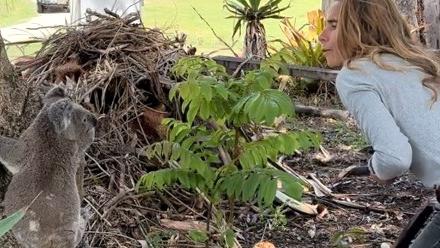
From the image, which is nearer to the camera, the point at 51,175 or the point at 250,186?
the point at 51,175

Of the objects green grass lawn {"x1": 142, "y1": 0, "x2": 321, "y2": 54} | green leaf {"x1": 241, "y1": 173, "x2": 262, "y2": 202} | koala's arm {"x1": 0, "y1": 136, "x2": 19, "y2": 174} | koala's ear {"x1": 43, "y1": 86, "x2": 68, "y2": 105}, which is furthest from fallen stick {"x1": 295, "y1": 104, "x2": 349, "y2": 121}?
koala's arm {"x1": 0, "y1": 136, "x2": 19, "y2": 174}

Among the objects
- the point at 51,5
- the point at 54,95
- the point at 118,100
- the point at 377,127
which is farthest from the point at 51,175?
the point at 51,5

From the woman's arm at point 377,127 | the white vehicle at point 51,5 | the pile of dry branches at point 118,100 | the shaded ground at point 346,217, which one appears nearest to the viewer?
the woman's arm at point 377,127

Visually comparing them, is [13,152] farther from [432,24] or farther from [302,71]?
[432,24]

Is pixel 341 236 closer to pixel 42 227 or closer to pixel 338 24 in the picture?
pixel 338 24

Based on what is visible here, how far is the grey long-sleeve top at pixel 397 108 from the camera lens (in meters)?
2.20

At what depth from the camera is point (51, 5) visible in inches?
263

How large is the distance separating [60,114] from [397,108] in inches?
40.7

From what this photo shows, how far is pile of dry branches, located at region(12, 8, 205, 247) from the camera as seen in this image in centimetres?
356

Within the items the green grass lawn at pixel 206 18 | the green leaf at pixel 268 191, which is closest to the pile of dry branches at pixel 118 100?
the green leaf at pixel 268 191

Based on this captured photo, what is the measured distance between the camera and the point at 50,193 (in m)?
2.23

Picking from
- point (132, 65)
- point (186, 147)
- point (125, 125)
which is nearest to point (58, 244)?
point (186, 147)

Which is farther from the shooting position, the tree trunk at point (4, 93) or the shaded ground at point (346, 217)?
the shaded ground at point (346, 217)

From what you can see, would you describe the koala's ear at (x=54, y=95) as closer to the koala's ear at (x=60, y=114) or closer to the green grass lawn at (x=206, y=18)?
the koala's ear at (x=60, y=114)
